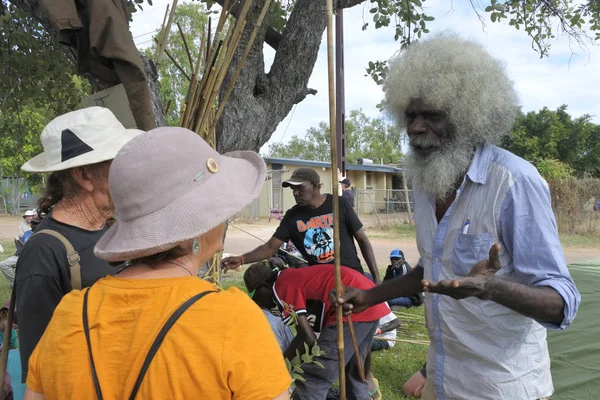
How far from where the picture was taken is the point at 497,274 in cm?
169

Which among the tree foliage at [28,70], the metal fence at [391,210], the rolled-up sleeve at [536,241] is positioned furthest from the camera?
the metal fence at [391,210]

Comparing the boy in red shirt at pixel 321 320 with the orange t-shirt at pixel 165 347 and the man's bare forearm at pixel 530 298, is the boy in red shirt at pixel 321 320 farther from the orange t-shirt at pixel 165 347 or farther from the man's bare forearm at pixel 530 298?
the orange t-shirt at pixel 165 347

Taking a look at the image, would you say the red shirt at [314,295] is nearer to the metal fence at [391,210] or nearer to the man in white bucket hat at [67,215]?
the man in white bucket hat at [67,215]

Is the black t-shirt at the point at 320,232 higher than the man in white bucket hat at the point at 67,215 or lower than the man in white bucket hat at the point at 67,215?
lower

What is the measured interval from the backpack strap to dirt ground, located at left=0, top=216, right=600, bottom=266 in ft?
31.1

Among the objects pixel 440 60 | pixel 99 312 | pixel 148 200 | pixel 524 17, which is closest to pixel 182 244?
pixel 148 200

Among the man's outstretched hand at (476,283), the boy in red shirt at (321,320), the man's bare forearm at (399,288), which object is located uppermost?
the man's outstretched hand at (476,283)

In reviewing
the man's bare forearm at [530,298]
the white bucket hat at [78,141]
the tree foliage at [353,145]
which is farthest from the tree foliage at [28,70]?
the tree foliage at [353,145]

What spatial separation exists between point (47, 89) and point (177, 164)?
14.1ft

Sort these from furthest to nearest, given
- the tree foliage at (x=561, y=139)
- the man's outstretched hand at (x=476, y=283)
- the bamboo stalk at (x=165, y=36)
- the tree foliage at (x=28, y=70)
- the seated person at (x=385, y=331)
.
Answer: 1. the tree foliage at (x=561, y=139)
2. the seated person at (x=385, y=331)
3. the tree foliage at (x=28, y=70)
4. the bamboo stalk at (x=165, y=36)
5. the man's outstretched hand at (x=476, y=283)

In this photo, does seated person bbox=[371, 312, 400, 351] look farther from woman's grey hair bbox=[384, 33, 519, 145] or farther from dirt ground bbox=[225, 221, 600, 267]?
dirt ground bbox=[225, 221, 600, 267]

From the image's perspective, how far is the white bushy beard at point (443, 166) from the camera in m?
1.83

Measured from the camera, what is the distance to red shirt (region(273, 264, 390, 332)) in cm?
329

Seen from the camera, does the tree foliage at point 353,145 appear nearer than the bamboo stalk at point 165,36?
No
